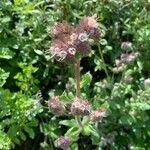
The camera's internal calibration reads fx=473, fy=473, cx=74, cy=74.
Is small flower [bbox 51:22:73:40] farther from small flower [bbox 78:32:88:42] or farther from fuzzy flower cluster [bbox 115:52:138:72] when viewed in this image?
fuzzy flower cluster [bbox 115:52:138:72]

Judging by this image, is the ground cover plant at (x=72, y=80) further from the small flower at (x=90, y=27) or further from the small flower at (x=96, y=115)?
the small flower at (x=90, y=27)

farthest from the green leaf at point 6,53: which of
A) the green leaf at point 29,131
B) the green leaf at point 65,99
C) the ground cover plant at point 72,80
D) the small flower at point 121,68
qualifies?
the small flower at point 121,68

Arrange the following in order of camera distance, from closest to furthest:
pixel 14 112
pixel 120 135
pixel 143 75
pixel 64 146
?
A: pixel 64 146 → pixel 14 112 → pixel 120 135 → pixel 143 75

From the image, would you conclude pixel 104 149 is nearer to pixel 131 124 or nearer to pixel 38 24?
pixel 131 124

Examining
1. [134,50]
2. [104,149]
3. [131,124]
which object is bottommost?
[104,149]

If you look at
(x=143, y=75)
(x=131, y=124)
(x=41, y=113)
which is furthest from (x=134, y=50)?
(x=41, y=113)

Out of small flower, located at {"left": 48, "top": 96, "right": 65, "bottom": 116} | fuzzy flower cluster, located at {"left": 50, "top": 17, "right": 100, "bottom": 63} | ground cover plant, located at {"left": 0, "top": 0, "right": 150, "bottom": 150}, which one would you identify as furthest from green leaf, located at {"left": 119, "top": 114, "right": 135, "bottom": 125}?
fuzzy flower cluster, located at {"left": 50, "top": 17, "right": 100, "bottom": 63}
